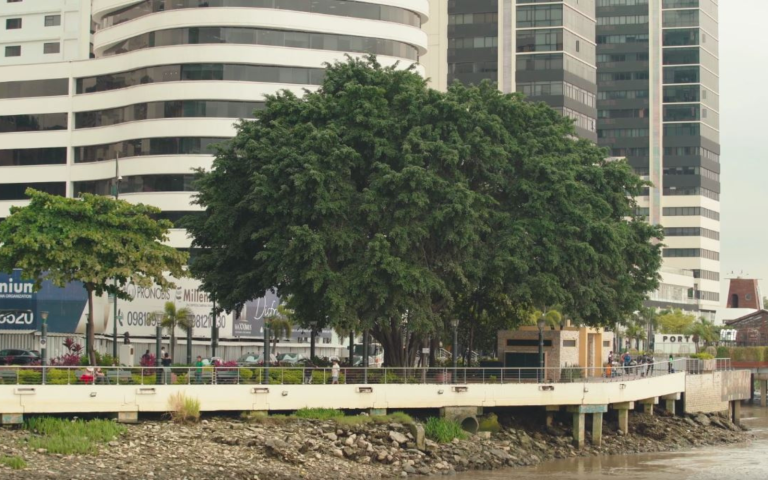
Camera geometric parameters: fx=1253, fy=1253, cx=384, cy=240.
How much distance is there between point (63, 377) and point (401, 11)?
6151 centimetres

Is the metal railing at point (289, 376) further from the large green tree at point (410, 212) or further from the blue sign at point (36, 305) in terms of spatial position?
the blue sign at point (36, 305)

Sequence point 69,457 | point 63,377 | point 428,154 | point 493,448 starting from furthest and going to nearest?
point 428,154 → point 493,448 → point 63,377 → point 69,457

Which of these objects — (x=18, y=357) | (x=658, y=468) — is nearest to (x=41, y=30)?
(x=18, y=357)

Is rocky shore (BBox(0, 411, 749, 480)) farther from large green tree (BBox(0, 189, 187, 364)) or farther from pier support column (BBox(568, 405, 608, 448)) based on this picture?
large green tree (BBox(0, 189, 187, 364))

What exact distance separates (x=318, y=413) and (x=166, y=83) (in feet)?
170

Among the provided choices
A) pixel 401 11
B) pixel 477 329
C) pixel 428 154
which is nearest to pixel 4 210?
pixel 401 11

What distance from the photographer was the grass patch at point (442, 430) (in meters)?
53.1

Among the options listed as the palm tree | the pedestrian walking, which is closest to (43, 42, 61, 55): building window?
the palm tree

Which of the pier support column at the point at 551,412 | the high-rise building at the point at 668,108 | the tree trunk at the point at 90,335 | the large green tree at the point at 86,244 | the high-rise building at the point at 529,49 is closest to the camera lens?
the large green tree at the point at 86,244

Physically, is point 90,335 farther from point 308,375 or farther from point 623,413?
point 623,413

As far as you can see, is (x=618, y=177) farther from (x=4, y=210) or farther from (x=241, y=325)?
(x=4, y=210)

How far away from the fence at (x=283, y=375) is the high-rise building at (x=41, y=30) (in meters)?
63.7

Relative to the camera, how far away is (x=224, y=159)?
61.4 meters

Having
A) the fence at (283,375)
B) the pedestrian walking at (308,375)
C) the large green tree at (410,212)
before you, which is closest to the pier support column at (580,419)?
the fence at (283,375)
